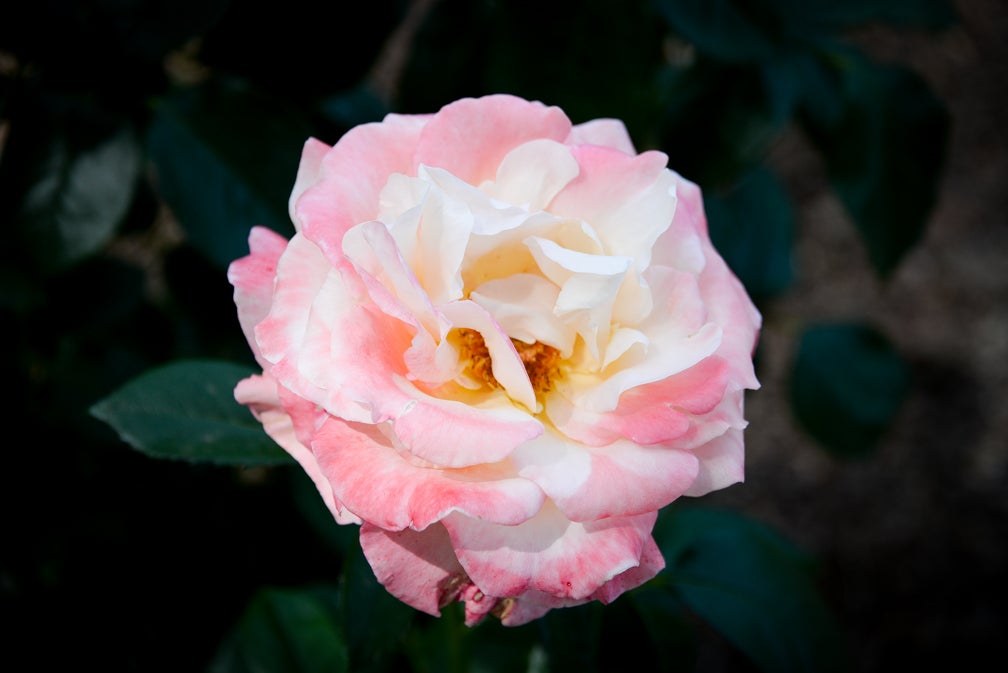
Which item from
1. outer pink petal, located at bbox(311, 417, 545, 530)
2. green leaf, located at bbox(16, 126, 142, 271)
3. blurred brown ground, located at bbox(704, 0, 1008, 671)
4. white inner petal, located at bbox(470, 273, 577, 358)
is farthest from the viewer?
blurred brown ground, located at bbox(704, 0, 1008, 671)

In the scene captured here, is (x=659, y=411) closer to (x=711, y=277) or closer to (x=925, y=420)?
(x=711, y=277)

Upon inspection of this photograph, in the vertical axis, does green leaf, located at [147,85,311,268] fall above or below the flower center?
above

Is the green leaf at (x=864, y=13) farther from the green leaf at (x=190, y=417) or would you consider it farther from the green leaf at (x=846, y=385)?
the green leaf at (x=190, y=417)

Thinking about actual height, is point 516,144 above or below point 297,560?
above

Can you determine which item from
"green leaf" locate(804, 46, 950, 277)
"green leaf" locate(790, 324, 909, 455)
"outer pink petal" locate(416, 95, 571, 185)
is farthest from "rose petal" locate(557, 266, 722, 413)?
"green leaf" locate(790, 324, 909, 455)

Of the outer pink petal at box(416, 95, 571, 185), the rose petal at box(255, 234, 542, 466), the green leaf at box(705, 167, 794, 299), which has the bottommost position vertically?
the green leaf at box(705, 167, 794, 299)

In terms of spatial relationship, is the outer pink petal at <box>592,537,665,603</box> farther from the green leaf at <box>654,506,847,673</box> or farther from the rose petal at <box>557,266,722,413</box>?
the green leaf at <box>654,506,847,673</box>

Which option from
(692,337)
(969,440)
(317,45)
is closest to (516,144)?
(692,337)

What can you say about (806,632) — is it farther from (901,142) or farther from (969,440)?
(969,440)
